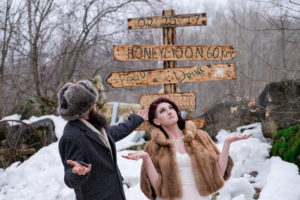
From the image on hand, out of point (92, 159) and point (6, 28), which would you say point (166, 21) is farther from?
point (6, 28)

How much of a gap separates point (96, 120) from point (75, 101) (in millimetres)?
284

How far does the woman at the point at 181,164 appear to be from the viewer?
8.61 ft

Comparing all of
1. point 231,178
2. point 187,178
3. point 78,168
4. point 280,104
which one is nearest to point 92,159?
point 78,168

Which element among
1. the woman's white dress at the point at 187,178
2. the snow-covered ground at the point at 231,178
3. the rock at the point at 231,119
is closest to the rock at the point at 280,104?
the snow-covered ground at the point at 231,178

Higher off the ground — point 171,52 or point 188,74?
point 171,52

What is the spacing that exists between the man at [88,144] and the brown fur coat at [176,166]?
0.39 metres

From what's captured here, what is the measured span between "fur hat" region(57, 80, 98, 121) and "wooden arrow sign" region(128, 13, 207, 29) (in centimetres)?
191

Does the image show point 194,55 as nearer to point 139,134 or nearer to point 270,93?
point 270,93

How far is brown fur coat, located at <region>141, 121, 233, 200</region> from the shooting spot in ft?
8.61

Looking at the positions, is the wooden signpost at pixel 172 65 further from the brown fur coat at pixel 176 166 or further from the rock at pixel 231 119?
the rock at pixel 231 119

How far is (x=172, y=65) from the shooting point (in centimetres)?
412

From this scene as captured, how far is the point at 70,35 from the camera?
10258 mm

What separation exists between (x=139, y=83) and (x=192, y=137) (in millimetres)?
1498

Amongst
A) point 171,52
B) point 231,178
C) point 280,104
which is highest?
point 171,52
